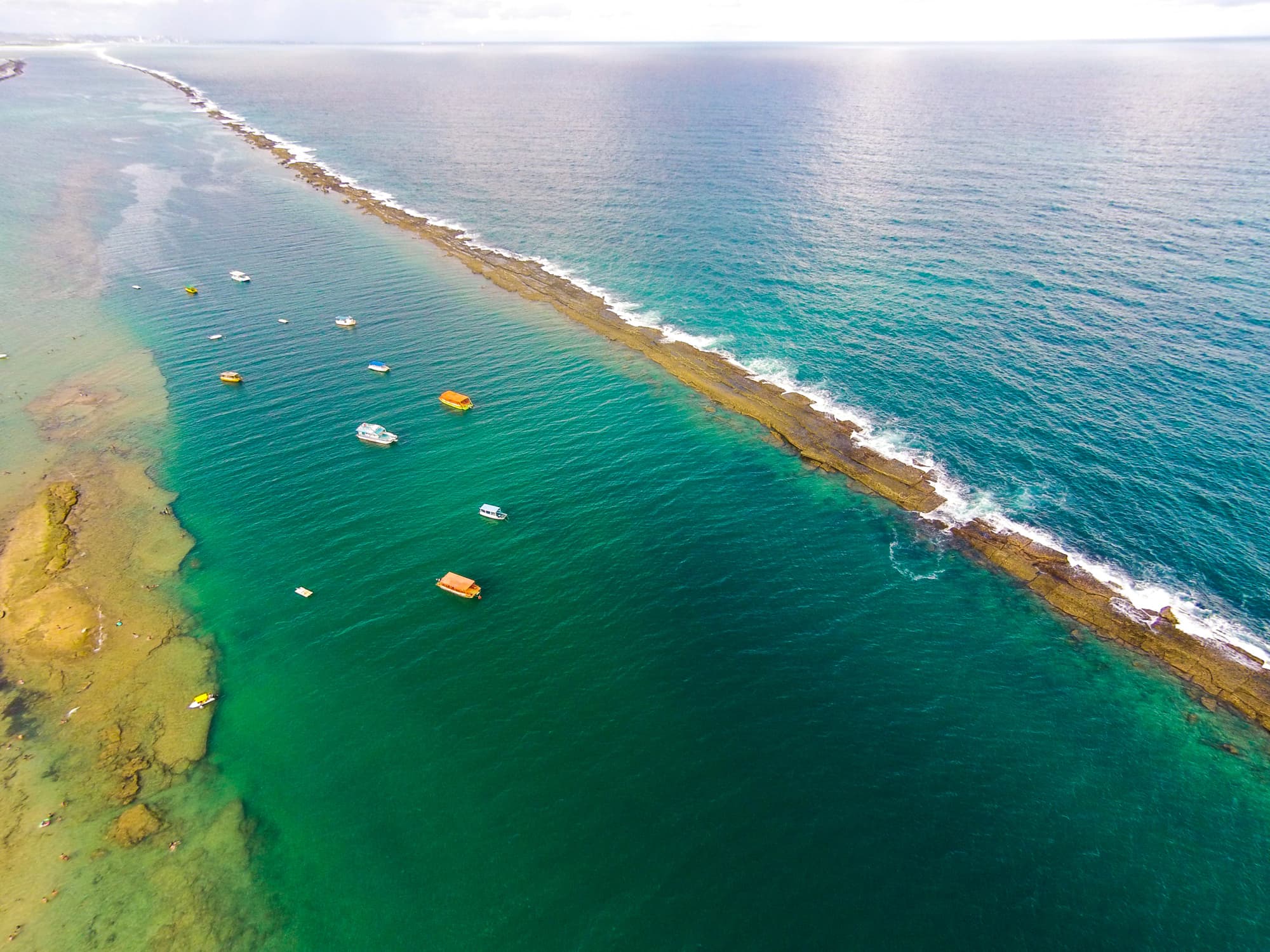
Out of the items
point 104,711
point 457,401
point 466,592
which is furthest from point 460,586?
point 457,401

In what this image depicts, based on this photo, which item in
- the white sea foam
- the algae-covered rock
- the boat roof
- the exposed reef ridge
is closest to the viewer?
the algae-covered rock

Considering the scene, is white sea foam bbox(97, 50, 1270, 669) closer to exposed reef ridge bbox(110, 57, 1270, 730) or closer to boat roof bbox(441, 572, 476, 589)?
exposed reef ridge bbox(110, 57, 1270, 730)

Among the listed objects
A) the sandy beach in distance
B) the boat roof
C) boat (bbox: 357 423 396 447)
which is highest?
the boat roof

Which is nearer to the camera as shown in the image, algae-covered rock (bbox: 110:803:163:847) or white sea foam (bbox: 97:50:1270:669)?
algae-covered rock (bbox: 110:803:163:847)

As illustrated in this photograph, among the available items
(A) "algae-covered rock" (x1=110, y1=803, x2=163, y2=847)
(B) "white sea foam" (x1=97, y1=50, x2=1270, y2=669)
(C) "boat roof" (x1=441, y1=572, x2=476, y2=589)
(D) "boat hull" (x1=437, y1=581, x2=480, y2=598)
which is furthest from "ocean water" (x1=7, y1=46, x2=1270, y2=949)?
(A) "algae-covered rock" (x1=110, y1=803, x2=163, y2=847)

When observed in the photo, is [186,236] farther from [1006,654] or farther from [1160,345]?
[1160,345]

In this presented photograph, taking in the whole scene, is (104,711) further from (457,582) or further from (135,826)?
(457,582)

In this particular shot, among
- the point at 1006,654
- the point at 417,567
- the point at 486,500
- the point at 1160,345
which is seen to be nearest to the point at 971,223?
the point at 1160,345

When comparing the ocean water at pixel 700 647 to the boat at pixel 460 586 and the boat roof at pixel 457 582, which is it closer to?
the boat at pixel 460 586
